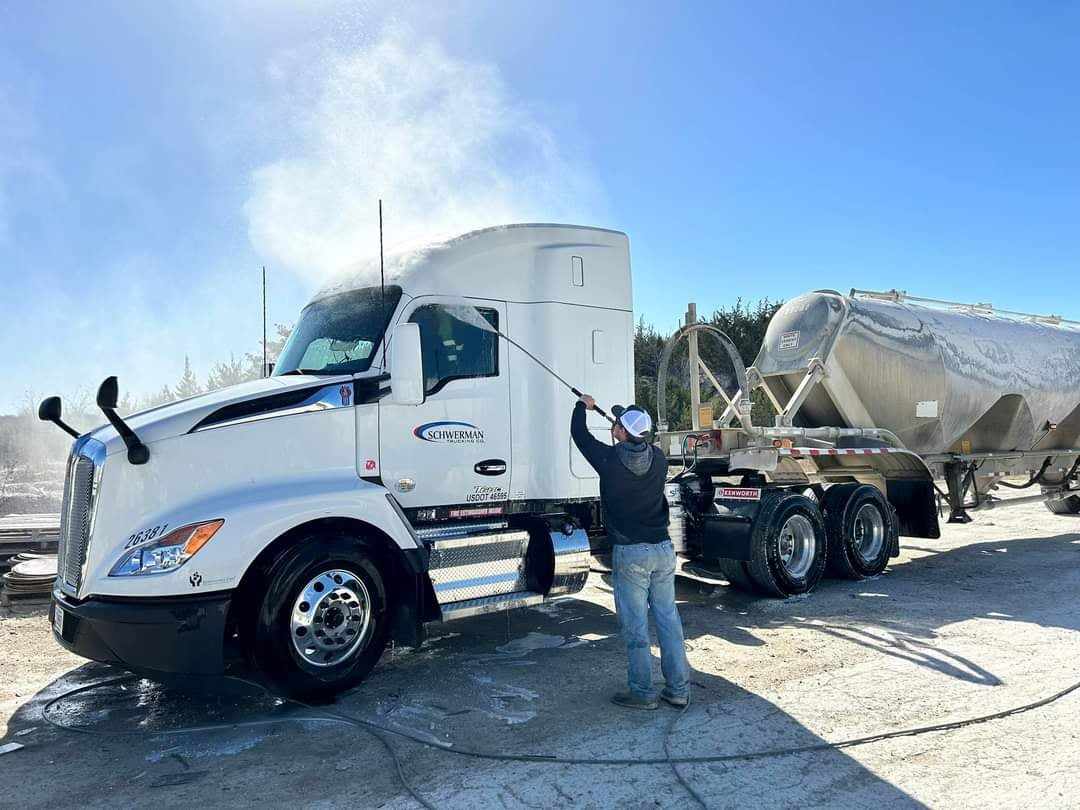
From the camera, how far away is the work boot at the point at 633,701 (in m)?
5.11

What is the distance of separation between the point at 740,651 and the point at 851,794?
2.68 metres

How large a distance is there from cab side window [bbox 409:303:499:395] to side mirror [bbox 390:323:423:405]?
0.36 m

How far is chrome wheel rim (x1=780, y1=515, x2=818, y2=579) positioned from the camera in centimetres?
895

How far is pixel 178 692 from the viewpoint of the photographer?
5.84 meters

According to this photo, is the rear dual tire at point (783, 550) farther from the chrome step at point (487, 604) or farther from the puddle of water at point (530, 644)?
the chrome step at point (487, 604)

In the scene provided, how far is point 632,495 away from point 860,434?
6.01 m

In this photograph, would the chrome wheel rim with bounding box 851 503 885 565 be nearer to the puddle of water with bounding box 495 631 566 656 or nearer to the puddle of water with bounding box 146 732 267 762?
the puddle of water with bounding box 495 631 566 656

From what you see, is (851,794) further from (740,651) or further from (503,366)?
(503,366)

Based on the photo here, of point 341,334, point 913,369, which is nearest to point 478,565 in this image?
point 341,334

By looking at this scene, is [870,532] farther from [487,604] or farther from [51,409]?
[51,409]

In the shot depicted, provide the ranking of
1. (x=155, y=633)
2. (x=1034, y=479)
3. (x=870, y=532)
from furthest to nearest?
(x=1034, y=479), (x=870, y=532), (x=155, y=633)

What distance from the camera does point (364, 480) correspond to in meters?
5.92

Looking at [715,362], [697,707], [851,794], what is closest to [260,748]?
[697,707]

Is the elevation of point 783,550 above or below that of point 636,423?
below
